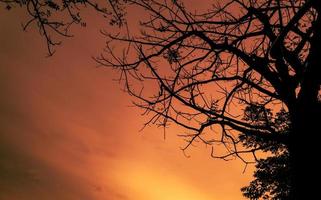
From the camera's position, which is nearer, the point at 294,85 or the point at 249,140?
the point at 294,85

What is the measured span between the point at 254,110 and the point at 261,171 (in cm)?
1628

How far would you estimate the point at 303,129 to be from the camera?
5.14 m

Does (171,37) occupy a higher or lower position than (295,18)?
higher

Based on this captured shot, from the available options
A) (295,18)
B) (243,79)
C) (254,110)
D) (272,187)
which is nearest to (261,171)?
(272,187)

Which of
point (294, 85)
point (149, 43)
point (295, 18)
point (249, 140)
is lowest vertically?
point (295, 18)

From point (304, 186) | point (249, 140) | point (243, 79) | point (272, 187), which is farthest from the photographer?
point (272, 187)

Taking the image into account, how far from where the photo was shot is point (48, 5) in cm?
552

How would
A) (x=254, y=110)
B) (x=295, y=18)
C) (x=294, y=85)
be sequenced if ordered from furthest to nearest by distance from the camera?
(x=254, y=110), (x=294, y=85), (x=295, y=18)

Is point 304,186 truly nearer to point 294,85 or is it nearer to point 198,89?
point 294,85

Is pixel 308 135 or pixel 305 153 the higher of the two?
pixel 308 135

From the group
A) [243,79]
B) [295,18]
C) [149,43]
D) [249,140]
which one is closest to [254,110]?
[243,79]

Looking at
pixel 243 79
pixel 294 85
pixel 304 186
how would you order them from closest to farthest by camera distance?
1. pixel 304 186
2. pixel 294 85
3. pixel 243 79

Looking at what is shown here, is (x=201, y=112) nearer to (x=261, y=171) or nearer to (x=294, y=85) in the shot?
(x=294, y=85)

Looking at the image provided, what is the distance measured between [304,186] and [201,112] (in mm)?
2394
